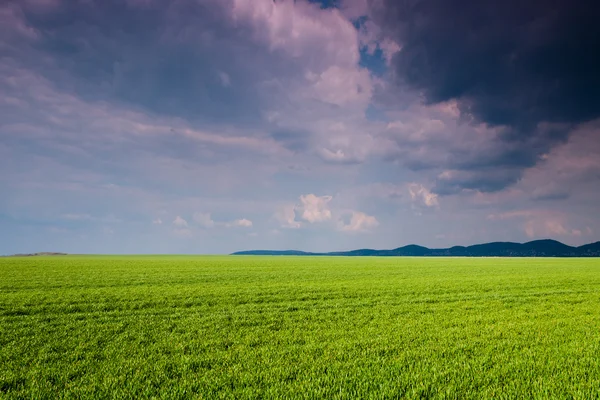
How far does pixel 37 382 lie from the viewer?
7.34 metres

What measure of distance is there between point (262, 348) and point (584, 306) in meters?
17.9

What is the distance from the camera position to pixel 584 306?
17.5 meters

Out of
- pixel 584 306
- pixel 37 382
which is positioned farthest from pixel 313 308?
pixel 584 306

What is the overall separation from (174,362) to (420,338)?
7.50 metres

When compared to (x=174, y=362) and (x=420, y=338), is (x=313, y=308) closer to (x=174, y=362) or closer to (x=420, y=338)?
(x=420, y=338)

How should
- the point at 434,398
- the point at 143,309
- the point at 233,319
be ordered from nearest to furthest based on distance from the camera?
1. the point at 434,398
2. the point at 233,319
3. the point at 143,309

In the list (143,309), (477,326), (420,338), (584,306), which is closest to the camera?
(420,338)

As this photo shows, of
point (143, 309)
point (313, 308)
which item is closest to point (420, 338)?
point (313, 308)

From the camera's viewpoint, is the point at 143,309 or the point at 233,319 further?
the point at 143,309

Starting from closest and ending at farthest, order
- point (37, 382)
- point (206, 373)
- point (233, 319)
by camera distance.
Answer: point (37, 382) < point (206, 373) < point (233, 319)

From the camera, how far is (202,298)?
64.4ft

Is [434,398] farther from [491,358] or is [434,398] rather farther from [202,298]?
[202,298]

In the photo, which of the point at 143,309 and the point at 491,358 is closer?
the point at 491,358

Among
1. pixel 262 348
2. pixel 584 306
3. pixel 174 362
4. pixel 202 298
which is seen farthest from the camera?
pixel 202 298
